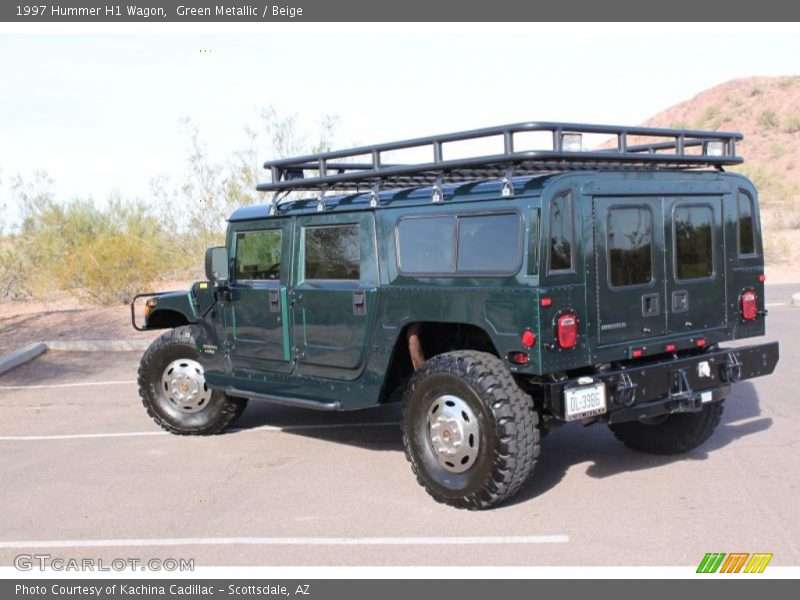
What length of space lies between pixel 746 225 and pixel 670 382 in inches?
63.1

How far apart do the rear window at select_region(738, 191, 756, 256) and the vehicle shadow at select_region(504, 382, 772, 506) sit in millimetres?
1637

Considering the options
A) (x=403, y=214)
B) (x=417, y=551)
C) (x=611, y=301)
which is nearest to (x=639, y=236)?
(x=611, y=301)

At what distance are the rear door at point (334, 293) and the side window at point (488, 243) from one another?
35.7 inches

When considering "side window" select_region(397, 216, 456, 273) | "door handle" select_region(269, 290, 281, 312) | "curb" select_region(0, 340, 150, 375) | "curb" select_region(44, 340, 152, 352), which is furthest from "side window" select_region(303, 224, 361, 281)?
"curb" select_region(44, 340, 152, 352)

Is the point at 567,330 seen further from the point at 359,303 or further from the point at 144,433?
the point at 144,433

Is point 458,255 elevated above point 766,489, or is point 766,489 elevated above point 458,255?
point 458,255

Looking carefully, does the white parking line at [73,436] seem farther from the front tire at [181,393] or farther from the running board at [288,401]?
the running board at [288,401]

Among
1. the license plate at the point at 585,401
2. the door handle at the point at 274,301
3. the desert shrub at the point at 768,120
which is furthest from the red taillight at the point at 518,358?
the desert shrub at the point at 768,120

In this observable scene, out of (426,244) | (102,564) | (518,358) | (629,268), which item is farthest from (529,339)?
(102,564)

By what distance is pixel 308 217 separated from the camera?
24.8ft

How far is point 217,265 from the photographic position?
8.08 meters

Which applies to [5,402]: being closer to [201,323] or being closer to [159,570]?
[201,323]

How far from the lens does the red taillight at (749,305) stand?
704 centimetres

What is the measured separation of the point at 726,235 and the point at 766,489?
1932 millimetres
